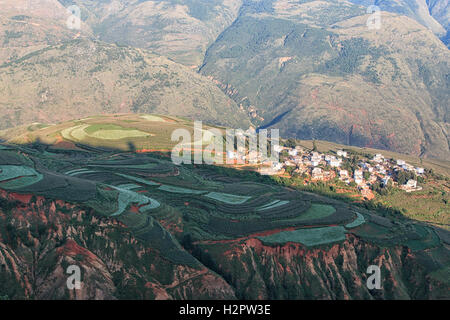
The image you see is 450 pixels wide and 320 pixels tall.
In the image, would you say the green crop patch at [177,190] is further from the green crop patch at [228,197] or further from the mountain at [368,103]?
the mountain at [368,103]

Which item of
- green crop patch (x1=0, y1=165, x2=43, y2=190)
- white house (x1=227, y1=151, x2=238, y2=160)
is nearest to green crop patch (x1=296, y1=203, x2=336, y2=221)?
green crop patch (x1=0, y1=165, x2=43, y2=190)

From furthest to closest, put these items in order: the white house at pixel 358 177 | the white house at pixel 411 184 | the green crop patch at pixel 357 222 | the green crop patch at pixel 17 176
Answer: the white house at pixel 358 177 → the white house at pixel 411 184 → the green crop patch at pixel 357 222 → the green crop patch at pixel 17 176

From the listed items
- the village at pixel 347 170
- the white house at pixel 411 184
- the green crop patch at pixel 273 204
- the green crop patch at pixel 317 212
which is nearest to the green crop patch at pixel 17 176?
the green crop patch at pixel 273 204

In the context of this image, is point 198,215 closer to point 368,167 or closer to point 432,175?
point 368,167

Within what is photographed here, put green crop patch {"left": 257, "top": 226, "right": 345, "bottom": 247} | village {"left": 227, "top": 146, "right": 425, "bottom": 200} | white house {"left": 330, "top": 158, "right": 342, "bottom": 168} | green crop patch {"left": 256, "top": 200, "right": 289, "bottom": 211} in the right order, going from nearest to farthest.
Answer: green crop patch {"left": 257, "top": 226, "right": 345, "bottom": 247} < green crop patch {"left": 256, "top": 200, "right": 289, "bottom": 211} < village {"left": 227, "top": 146, "right": 425, "bottom": 200} < white house {"left": 330, "top": 158, "right": 342, "bottom": 168}

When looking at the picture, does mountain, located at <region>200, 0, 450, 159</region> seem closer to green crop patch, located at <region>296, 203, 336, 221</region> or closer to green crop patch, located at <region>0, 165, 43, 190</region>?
green crop patch, located at <region>296, 203, 336, 221</region>

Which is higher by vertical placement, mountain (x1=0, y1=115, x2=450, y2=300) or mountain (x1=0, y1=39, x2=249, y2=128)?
mountain (x1=0, y1=39, x2=249, y2=128)

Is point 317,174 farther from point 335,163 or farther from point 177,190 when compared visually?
point 177,190
